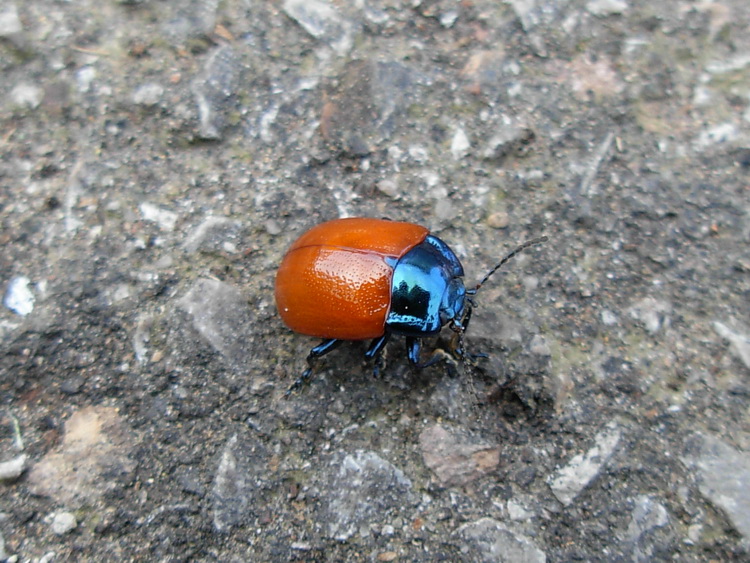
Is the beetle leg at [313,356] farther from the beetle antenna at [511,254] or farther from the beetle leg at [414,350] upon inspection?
the beetle antenna at [511,254]

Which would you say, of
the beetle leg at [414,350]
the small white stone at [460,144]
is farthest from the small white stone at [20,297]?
the small white stone at [460,144]

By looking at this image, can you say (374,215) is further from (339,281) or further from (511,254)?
(511,254)

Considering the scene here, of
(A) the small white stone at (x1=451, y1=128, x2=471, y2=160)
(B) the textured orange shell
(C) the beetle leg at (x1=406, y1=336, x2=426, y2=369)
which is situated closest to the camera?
(B) the textured orange shell

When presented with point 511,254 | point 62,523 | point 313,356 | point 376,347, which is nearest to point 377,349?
point 376,347

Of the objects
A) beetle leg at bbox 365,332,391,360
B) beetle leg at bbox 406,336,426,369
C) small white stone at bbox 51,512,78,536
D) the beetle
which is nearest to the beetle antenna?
the beetle

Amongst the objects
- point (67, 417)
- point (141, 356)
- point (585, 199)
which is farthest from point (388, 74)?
point (67, 417)

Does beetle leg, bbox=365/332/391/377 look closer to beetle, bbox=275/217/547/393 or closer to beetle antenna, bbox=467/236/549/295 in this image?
beetle, bbox=275/217/547/393

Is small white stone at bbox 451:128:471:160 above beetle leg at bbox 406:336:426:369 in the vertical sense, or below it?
above
